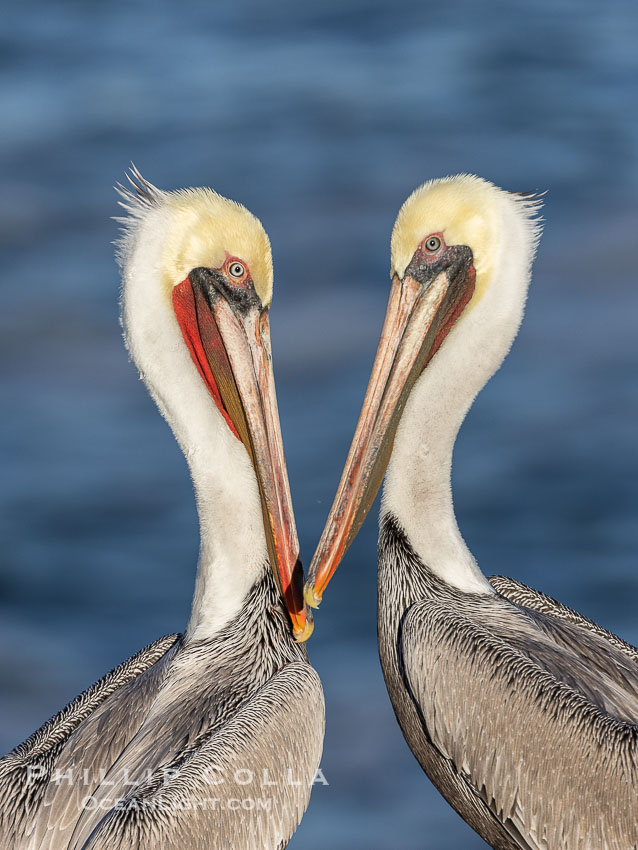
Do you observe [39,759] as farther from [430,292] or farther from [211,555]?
[430,292]

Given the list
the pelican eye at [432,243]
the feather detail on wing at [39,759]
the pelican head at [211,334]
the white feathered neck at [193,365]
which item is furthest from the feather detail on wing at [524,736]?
the pelican eye at [432,243]

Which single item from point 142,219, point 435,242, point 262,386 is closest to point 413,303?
point 435,242

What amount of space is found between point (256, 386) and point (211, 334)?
24cm

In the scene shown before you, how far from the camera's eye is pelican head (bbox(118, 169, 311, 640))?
4.64 meters

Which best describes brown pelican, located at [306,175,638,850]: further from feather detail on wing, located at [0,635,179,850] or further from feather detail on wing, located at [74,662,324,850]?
feather detail on wing, located at [0,635,179,850]

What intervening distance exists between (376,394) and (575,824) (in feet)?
5.48

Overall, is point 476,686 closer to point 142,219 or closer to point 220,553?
point 220,553

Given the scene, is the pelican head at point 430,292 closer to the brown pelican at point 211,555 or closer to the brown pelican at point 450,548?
the brown pelican at point 450,548

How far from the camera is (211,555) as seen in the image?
471cm

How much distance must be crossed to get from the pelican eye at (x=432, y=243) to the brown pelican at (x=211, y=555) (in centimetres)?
65

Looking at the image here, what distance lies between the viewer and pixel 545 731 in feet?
14.4

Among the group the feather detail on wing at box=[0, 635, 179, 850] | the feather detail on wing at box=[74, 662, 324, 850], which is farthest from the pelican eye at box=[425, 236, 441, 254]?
the feather detail on wing at box=[0, 635, 179, 850]

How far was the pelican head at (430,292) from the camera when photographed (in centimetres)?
494

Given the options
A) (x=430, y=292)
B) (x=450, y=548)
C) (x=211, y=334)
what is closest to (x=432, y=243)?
(x=430, y=292)
